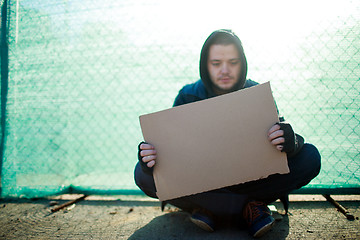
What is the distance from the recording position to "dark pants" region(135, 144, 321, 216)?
4.26ft

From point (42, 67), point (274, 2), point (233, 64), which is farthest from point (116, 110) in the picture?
point (274, 2)

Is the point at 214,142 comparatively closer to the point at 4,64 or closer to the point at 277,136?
the point at 277,136

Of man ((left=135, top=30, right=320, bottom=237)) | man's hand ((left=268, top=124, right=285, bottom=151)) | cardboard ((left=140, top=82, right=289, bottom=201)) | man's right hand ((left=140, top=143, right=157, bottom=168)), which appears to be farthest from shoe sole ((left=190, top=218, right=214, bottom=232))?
man's hand ((left=268, top=124, right=285, bottom=151))

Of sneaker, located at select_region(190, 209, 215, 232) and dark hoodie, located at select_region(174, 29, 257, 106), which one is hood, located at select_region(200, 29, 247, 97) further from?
sneaker, located at select_region(190, 209, 215, 232)

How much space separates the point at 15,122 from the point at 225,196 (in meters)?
1.60

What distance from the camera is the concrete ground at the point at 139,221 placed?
130cm

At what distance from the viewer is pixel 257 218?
1.20 metres

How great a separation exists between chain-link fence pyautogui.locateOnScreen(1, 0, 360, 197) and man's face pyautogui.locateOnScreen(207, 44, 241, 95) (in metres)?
0.23

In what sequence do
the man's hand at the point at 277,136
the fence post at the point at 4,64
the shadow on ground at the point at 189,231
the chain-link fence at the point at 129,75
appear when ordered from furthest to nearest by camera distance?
the fence post at the point at 4,64 → the chain-link fence at the point at 129,75 → the shadow on ground at the point at 189,231 → the man's hand at the point at 277,136

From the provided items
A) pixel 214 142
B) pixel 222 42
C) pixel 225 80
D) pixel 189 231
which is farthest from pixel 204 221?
pixel 222 42

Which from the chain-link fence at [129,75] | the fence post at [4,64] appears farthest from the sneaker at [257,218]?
the fence post at [4,64]

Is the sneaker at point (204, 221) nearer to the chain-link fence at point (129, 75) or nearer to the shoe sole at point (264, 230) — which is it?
the shoe sole at point (264, 230)

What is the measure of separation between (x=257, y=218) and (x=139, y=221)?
2.31ft

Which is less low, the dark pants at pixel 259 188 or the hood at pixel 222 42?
the hood at pixel 222 42
